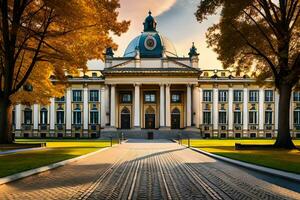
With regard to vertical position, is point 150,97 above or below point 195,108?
above

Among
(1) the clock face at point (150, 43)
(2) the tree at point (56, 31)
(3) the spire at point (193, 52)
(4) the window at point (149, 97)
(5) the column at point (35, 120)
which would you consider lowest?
(5) the column at point (35, 120)

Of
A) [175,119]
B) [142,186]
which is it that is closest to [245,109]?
[175,119]

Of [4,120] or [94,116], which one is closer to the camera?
[4,120]

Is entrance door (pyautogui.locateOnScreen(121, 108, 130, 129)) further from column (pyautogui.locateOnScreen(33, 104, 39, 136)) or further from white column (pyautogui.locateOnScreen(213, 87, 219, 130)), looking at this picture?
white column (pyautogui.locateOnScreen(213, 87, 219, 130))

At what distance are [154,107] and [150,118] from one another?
2.31m

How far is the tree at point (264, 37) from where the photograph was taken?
86.8 ft

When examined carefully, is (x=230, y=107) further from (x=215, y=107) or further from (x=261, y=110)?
(x=261, y=110)

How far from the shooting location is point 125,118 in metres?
71.6

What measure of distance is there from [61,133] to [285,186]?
214 feet

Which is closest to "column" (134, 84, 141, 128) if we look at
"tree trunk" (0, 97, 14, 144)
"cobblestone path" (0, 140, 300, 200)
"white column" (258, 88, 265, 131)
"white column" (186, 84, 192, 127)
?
"white column" (186, 84, 192, 127)

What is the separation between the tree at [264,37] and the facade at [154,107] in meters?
38.8

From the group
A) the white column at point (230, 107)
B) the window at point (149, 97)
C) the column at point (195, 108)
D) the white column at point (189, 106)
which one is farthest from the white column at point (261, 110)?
the window at point (149, 97)

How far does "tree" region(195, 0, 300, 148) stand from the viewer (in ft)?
86.8

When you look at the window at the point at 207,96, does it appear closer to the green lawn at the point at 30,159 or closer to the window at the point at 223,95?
the window at the point at 223,95
